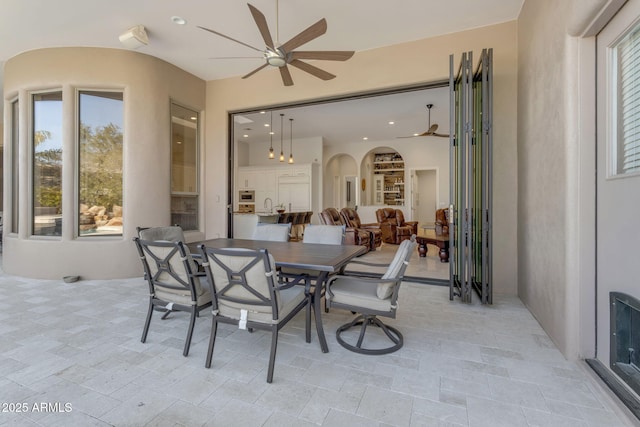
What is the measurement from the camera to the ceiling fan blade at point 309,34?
2564 millimetres

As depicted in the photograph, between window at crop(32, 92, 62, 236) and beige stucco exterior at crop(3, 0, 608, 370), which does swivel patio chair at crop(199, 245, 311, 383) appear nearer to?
beige stucco exterior at crop(3, 0, 608, 370)

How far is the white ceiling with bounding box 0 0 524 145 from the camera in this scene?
3246 mm

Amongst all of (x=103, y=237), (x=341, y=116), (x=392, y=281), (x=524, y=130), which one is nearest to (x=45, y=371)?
(x=392, y=281)

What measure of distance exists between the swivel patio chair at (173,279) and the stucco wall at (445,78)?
3.20m

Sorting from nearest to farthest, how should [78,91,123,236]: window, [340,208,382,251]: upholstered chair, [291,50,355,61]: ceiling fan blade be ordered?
[291,50,355,61]: ceiling fan blade < [78,91,123,236]: window < [340,208,382,251]: upholstered chair

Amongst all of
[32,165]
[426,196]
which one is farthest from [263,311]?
[426,196]

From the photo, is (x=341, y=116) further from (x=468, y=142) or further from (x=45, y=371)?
(x=45, y=371)

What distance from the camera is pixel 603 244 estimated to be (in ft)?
6.41

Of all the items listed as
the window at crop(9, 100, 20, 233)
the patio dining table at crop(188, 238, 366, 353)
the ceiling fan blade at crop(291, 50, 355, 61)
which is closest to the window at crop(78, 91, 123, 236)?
the window at crop(9, 100, 20, 233)

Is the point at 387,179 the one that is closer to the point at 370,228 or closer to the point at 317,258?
the point at 370,228

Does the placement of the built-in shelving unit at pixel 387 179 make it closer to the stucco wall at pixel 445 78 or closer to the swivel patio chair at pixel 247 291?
the stucco wall at pixel 445 78

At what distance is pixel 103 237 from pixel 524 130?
561 centimetres

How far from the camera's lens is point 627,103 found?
1780 millimetres

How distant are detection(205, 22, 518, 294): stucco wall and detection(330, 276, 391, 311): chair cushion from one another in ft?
7.04
